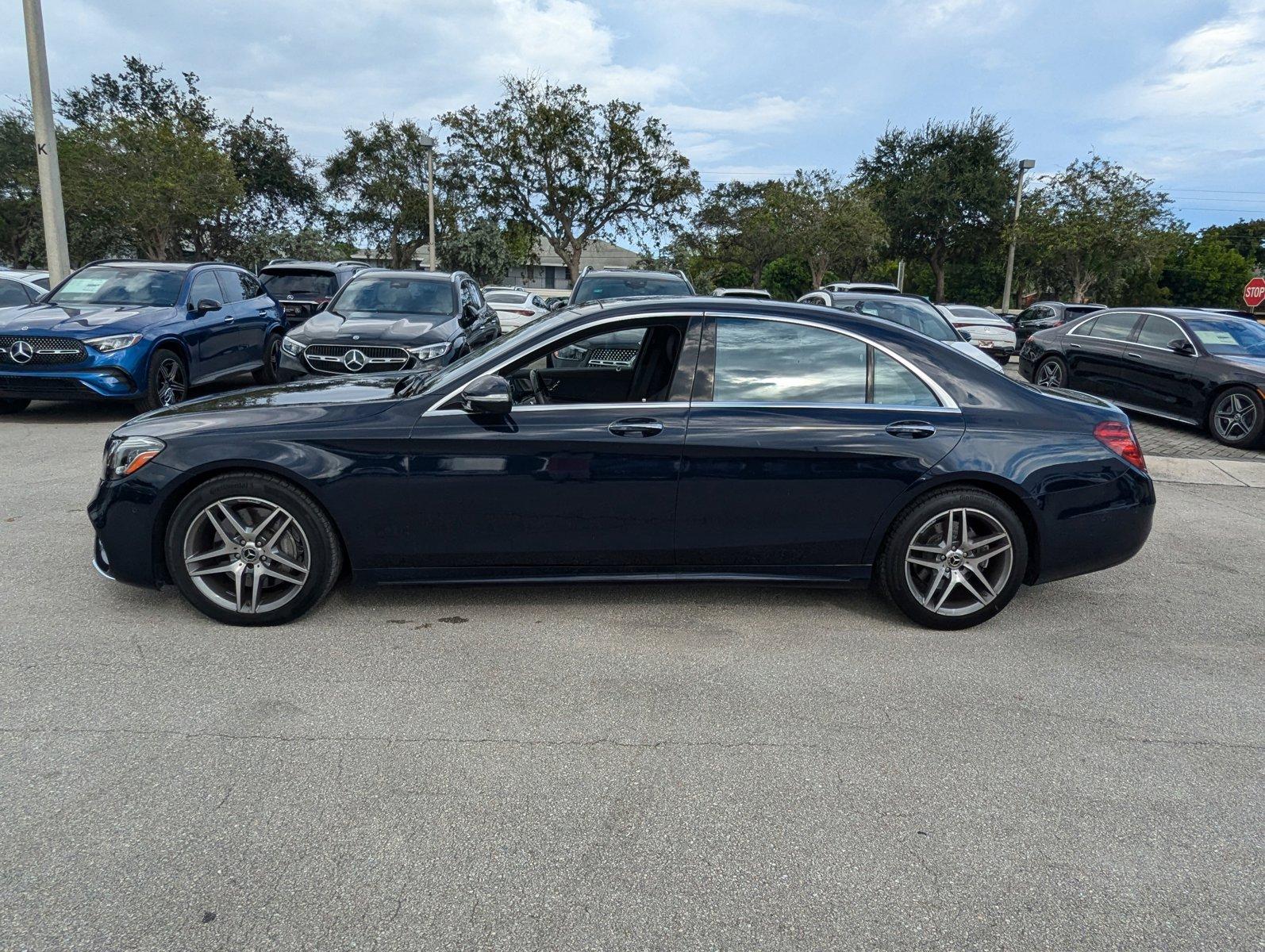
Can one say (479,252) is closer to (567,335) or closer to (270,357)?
(270,357)

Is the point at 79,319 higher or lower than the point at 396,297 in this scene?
lower

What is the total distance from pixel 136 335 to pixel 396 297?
2.79 m

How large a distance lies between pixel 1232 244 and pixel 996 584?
254ft

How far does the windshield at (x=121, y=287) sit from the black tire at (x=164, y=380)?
2.41 ft

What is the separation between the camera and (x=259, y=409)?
418 centimetres

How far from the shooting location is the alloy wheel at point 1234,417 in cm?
996

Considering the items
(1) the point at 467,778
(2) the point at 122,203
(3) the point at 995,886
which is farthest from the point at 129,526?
(2) the point at 122,203

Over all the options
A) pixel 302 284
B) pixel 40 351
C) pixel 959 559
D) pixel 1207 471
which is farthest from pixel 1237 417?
pixel 302 284

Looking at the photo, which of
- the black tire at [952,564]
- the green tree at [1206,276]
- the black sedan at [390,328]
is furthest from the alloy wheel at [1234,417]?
the green tree at [1206,276]

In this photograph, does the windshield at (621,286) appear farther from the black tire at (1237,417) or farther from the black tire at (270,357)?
the black tire at (1237,417)

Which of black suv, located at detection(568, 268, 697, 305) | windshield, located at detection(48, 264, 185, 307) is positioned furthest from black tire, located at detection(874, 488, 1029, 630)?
windshield, located at detection(48, 264, 185, 307)

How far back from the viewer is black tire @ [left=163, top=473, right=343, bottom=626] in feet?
13.1

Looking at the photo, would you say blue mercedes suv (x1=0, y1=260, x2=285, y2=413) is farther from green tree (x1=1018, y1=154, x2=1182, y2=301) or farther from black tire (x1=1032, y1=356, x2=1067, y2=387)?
green tree (x1=1018, y1=154, x2=1182, y2=301)

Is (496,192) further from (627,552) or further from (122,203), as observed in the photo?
(627,552)
